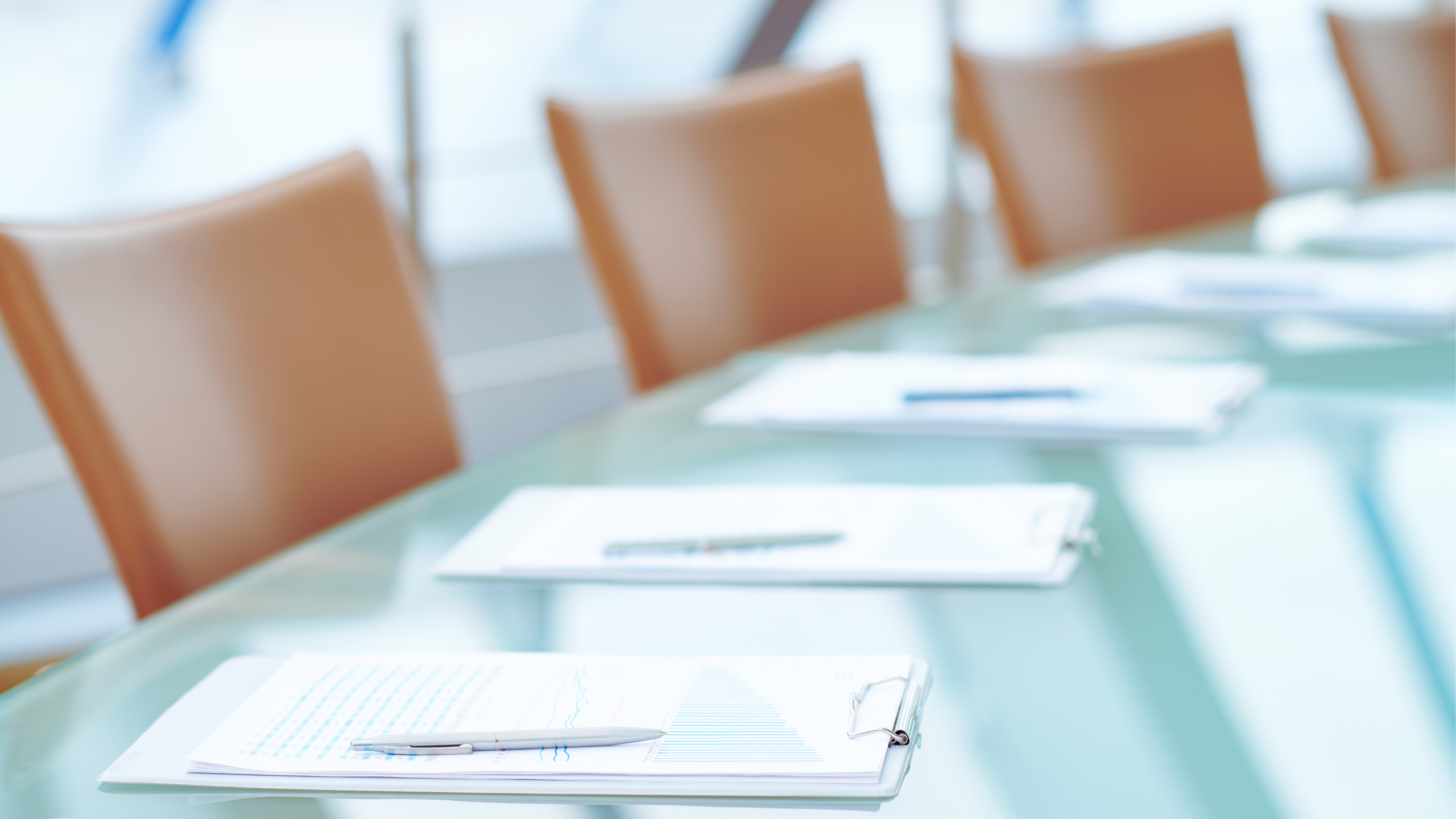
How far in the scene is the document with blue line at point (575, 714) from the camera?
2.06 feet

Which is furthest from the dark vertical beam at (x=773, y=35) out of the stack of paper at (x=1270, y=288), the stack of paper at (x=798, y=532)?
the stack of paper at (x=798, y=532)

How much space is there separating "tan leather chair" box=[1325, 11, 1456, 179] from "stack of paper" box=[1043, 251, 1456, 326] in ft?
Answer: 3.69

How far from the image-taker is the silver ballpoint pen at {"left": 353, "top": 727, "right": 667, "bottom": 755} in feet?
2.12

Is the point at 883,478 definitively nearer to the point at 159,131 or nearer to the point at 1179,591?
the point at 1179,591

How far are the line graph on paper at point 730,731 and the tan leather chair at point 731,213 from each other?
0.99 metres

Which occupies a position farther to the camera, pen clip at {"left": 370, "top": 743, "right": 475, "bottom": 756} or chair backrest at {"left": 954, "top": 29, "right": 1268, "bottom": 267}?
chair backrest at {"left": 954, "top": 29, "right": 1268, "bottom": 267}

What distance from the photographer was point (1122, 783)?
594 mm

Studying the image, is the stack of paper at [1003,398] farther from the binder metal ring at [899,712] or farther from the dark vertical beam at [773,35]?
the dark vertical beam at [773,35]

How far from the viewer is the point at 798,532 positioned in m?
0.89

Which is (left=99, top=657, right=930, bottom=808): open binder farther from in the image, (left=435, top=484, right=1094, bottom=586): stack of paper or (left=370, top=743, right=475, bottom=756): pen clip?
(left=435, top=484, right=1094, bottom=586): stack of paper

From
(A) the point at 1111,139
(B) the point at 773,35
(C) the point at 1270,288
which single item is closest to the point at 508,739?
(C) the point at 1270,288

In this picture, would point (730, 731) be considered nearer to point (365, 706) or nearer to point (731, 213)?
point (365, 706)

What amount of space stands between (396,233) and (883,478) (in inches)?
24.2

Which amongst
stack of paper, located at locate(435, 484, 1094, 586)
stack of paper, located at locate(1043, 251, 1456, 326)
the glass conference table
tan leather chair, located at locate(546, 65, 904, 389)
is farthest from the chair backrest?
stack of paper, located at locate(435, 484, 1094, 586)
